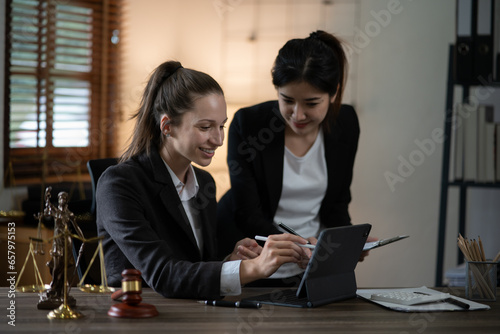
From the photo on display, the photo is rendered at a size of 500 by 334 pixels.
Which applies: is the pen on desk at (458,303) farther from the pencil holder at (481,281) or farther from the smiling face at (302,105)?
the smiling face at (302,105)

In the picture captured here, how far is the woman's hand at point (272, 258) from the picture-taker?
1.57 m

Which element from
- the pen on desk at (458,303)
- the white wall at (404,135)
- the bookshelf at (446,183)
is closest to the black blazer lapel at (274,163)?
the pen on desk at (458,303)

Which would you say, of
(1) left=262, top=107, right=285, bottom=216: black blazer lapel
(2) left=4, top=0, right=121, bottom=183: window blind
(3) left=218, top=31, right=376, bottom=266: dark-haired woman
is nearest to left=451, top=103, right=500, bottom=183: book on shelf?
(3) left=218, top=31, right=376, bottom=266: dark-haired woman

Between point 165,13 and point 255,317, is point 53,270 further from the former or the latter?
point 165,13

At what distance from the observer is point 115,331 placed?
1.30m

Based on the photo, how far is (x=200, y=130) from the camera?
6.03ft

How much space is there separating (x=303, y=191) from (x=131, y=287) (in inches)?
41.8

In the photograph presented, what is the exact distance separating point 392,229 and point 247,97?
1165 mm

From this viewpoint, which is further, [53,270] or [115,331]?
[53,270]

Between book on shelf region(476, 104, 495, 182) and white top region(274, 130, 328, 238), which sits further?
book on shelf region(476, 104, 495, 182)

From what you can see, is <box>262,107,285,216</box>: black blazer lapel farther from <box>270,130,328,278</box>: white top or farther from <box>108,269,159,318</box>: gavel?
<box>108,269,159,318</box>: gavel

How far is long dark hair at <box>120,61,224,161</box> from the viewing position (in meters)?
1.86

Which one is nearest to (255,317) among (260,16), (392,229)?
(392,229)

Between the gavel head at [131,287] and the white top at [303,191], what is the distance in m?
0.99
